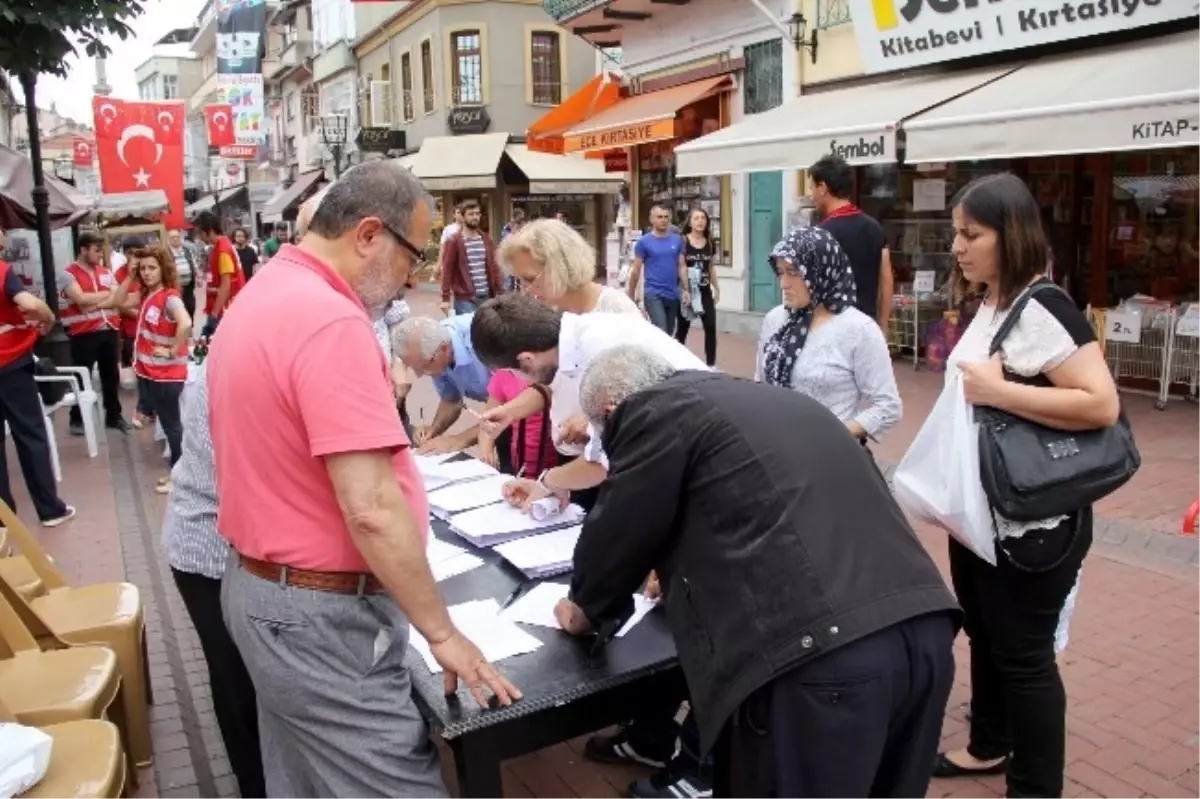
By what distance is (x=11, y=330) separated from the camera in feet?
17.8

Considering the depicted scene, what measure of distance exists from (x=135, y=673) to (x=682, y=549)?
231 cm

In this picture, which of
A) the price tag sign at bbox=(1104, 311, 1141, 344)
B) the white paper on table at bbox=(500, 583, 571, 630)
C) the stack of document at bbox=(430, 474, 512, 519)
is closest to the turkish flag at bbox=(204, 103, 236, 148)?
the price tag sign at bbox=(1104, 311, 1141, 344)

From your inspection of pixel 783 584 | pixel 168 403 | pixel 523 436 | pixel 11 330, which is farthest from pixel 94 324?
pixel 783 584

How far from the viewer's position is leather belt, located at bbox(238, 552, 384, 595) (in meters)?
1.88

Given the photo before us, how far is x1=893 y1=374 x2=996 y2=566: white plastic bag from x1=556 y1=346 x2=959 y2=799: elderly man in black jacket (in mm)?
659

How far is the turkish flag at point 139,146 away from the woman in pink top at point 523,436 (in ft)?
43.3

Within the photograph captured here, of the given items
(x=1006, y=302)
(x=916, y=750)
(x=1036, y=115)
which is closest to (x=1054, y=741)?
(x=916, y=750)

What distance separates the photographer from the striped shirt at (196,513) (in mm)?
2623

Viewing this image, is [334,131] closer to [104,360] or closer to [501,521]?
[104,360]

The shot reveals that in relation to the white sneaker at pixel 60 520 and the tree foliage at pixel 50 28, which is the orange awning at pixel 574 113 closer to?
the tree foliage at pixel 50 28

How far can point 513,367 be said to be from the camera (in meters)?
2.95

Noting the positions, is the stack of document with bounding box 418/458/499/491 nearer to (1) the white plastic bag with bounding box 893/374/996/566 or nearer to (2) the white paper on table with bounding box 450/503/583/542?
(2) the white paper on table with bounding box 450/503/583/542

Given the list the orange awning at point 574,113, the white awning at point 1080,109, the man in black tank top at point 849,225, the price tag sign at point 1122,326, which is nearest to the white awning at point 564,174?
the orange awning at point 574,113

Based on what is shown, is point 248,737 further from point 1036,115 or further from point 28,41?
point 1036,115
